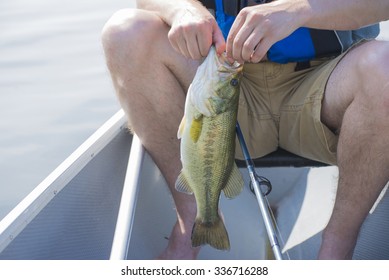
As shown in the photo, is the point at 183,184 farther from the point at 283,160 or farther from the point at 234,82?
the point at 283,160

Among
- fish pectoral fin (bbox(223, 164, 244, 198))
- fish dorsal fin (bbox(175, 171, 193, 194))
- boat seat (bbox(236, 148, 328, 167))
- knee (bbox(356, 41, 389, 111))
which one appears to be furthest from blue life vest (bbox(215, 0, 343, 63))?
fish dorsal fin (bbox(175, 171, 193, 194))

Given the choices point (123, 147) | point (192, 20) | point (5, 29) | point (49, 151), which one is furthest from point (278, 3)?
point (5, 29)

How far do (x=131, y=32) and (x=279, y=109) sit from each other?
0.69 m

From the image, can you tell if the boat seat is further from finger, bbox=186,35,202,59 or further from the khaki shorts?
finger, bbox=186,35,202,59

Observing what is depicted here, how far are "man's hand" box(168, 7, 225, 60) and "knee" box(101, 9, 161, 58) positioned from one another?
0.79 feet

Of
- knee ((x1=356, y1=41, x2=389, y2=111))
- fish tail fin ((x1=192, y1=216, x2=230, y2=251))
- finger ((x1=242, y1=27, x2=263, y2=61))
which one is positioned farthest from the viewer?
fish tail fin ((x1=192, y1=216, x2=230, y2=251))

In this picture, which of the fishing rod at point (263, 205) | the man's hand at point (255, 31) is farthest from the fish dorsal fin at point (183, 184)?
the man's hand at point (255, 31)

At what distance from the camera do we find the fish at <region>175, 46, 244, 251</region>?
6.11ft

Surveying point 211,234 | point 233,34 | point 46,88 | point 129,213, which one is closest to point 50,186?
point 129,213

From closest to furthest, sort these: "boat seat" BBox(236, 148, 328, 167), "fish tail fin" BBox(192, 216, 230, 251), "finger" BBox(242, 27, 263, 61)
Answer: "finger" BBox(242, 27, 263, 61)
"fish tail fin" BBox(192, 216, 230, 251)
"boat seat" BBox(236, 148, 328, 167)

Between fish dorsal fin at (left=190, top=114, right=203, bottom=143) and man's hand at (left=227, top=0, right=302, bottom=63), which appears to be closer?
man's hand at (left=227, top=0, right=302, bottom=63)

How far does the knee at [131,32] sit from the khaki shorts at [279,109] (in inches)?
17.8

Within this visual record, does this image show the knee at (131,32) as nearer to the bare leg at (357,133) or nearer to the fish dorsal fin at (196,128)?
the fish dorsal fin at (196,128)
